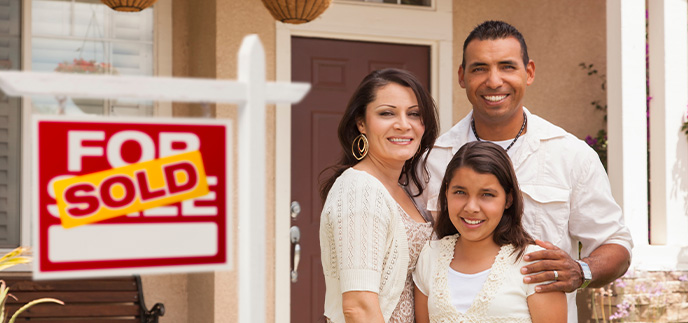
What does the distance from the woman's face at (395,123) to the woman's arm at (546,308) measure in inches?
19.9

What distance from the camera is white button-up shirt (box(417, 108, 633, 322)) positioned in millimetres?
2443

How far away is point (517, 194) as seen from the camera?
2227mm

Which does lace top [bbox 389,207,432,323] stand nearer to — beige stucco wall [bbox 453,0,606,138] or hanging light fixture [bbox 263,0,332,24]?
hanging light fixture [bbox 263,0,332,24]

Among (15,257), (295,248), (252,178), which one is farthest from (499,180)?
(295,248)

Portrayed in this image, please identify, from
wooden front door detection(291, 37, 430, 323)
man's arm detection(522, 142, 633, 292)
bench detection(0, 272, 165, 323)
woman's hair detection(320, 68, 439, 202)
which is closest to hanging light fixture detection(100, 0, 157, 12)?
wooden front door detection(291, 37, 430, 323)

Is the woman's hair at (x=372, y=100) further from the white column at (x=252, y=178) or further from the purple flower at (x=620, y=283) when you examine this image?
the purple flower at (x=620, y=283)

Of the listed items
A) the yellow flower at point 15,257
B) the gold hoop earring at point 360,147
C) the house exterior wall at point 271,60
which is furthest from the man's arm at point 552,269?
the house exterior wall at point 271,60

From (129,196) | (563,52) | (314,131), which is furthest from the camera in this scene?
(563,52)

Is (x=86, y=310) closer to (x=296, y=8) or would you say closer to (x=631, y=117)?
(x=296, y=8)

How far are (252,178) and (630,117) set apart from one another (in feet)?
13.8

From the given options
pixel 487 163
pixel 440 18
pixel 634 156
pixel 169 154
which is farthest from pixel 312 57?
pixel 169 154

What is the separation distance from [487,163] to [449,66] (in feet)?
11.6

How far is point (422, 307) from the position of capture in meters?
2.24

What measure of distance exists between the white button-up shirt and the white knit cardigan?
12.1 inches
